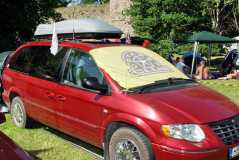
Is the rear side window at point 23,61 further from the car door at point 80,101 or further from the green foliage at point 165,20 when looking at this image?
the green foliage at point 165,20

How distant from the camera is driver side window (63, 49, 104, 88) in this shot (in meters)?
6.33

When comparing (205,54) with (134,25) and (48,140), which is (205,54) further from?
(48,140)

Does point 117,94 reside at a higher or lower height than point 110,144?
higher

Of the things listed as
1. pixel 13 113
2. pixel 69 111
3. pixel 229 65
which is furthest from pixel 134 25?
pixel 69 111

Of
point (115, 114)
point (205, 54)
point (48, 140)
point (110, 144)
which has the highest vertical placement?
point (115, 114)

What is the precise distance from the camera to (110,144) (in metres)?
5.81

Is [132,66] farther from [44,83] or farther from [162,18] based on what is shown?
[162,18]

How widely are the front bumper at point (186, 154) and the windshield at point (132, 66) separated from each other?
1.01 m

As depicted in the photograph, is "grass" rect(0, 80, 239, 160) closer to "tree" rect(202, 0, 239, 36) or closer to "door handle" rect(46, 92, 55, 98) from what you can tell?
"door handle" rect(46, 92, 55, 98)

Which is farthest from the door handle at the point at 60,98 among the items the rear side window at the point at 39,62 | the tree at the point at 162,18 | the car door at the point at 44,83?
the tree at the point at 162,18

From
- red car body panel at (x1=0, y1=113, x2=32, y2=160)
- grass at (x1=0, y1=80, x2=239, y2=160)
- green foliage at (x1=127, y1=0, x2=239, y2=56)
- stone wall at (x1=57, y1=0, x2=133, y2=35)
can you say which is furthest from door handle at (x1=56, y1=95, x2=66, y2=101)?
stone wall at (x1=57, y1=0, x2=133, y2=35)

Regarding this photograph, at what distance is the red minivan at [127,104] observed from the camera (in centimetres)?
517

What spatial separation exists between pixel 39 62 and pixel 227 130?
134 inches

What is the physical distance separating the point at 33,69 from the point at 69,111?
1.40 metres
